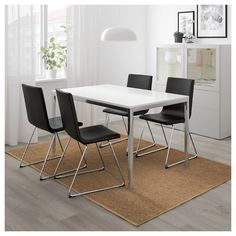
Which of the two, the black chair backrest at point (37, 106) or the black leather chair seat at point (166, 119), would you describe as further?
the black leather chair seat at point (166, 119)

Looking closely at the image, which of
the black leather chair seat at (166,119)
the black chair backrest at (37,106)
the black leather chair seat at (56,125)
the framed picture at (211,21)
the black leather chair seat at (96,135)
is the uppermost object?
the framed picture at (211,21)

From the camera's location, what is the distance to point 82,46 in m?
5.80

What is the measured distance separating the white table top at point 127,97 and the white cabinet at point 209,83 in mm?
1330

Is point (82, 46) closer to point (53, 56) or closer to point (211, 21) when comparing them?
point (53, 56)

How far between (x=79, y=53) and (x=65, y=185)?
2.52 m

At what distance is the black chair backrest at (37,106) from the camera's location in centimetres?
388

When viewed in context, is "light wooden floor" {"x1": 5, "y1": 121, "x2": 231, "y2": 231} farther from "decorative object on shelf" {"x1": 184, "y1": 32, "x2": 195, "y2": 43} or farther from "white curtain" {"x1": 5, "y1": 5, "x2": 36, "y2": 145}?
"decorative object on shelf" {"x1": 184, "y1": 32, "x2": 195, "y2": 43}

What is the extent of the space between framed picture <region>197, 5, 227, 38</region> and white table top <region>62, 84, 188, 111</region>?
183 cm

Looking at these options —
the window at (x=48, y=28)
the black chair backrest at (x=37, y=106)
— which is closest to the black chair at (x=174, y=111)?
the black chair backrest at (x=37, y=106)

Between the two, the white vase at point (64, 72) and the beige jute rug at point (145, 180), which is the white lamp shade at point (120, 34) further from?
the white vase at point (64, 72)

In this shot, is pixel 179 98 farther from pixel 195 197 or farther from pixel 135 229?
pixel 135 229

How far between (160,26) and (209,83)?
158cm

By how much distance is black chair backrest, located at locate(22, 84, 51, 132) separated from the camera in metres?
3.88

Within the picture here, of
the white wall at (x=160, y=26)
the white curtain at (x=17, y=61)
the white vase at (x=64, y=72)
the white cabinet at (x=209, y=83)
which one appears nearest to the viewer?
the white curtain at (x=17, y=61)
